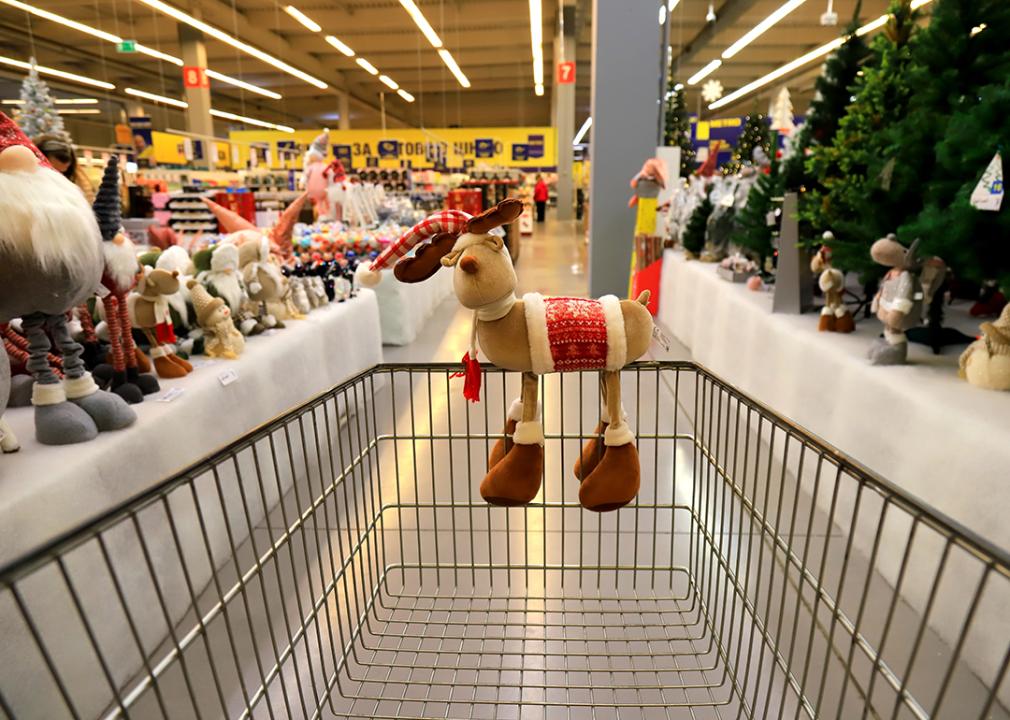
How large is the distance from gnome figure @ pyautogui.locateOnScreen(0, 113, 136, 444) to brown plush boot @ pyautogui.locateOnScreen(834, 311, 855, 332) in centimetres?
260

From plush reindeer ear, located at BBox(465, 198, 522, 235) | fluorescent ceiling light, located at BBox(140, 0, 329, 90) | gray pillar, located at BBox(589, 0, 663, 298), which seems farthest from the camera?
fluorescent ceiling light, located at BBox(140, 0, 329, 90)

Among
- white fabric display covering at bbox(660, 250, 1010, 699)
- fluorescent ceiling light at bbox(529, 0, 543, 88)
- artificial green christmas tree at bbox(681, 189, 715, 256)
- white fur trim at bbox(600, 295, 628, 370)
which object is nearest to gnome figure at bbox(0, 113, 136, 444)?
white fur trim at bbox(600, 295, 628, 370)

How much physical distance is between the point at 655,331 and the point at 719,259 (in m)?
3.68

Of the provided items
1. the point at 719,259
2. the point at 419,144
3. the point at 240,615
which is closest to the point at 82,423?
the point at 240,615

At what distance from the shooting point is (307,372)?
2.89 metres

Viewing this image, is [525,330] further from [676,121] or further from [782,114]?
[676,121]

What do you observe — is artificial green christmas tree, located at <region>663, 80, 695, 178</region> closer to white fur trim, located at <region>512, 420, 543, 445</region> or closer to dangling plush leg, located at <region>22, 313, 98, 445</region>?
white fur trim, located at <region>512, 420, 543, 445</region>

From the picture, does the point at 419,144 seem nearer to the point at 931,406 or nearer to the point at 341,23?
the point at 341,23

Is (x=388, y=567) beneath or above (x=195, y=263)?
beneath

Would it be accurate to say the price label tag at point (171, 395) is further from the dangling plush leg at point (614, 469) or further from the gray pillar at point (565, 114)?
the gray pillar at point (565, 114)

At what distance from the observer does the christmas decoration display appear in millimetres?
1776

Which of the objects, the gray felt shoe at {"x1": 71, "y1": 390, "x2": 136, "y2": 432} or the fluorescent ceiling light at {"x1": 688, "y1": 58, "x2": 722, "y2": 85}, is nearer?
the gray felt shoe at {"x1": 71, "y1": 390, "x2": 136, "y2": 432}

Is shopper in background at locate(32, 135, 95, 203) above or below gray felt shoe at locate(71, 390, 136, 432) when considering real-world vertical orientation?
above

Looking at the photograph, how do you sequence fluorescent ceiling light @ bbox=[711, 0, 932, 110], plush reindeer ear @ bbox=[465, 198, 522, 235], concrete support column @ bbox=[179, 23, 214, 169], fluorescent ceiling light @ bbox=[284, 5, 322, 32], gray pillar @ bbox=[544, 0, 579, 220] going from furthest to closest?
gray pillar @ bbox=[544, 0, 579, 220] → fluorescent ceiling light @ bbox=[711, 0, 932, 110] → concrete support column @ bbox=[179, 23, 214, 169] → fluorescent ceiling light @ bbox=[284, 5, 322, 32] → plush reindeer ear @ bbox=[465, 198, 522, 235]
